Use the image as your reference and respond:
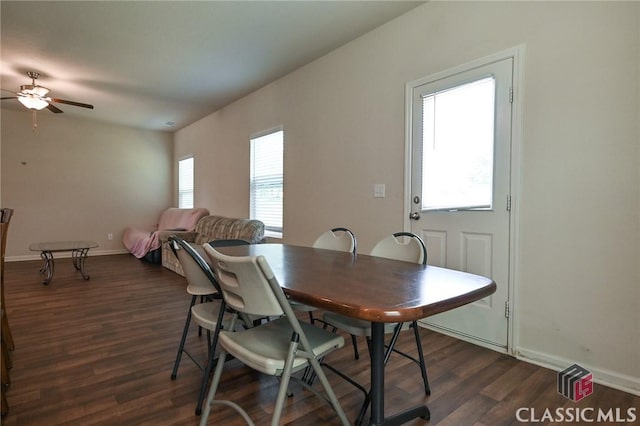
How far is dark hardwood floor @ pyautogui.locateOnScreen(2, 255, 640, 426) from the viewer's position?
1.62 m

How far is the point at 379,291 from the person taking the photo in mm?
1216

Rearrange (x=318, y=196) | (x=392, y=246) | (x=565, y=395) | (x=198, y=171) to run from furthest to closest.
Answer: (x=198, y=171) → (x=318, y=196) → (x=392, y=246) → (x=565, y=395)

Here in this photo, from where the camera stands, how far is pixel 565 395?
1811mm

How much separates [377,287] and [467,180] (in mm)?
1622

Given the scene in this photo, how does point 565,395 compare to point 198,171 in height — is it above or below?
below

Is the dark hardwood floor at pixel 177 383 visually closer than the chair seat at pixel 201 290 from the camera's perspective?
Yes

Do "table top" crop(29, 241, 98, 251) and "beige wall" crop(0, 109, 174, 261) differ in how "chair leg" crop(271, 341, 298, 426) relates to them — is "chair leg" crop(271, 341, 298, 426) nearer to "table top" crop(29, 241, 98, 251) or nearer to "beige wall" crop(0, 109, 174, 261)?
"table top" crop(29, 241, 98, 251)

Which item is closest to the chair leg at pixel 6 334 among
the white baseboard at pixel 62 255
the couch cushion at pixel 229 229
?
the couch cushion at pixel 229 229

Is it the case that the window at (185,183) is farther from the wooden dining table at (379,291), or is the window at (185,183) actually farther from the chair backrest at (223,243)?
the wooden dining table at (379,291)

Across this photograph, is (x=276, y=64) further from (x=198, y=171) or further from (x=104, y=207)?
(x=104, y=207)

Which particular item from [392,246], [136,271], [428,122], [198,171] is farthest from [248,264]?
[198,171]

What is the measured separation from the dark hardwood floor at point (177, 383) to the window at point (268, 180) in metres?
1.94

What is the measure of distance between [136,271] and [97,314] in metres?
2.16

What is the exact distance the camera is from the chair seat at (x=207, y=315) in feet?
5.61
